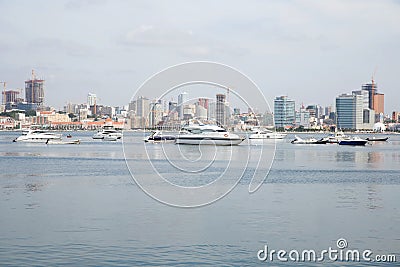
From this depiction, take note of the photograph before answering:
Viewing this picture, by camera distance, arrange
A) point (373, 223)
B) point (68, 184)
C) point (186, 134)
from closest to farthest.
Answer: point (373, 223), point (68, 184), point (186, 134)

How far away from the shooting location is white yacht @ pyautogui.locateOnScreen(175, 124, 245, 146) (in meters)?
61.5

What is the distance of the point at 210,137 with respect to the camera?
203 feet

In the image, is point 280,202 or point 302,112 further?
point 302,112

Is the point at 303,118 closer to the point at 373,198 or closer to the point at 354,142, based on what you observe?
the point at 354,142

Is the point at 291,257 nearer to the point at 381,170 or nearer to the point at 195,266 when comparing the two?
the point at 195,266

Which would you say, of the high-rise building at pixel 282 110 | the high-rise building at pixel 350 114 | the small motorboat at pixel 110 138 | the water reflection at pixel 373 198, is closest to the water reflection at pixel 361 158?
the water reflection at pixel 373 198

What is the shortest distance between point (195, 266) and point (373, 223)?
18.7 feet

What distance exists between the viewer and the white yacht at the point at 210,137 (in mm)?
61500

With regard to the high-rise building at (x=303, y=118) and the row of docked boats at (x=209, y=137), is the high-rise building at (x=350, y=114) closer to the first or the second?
the high-rise building at (x=303, y=118)

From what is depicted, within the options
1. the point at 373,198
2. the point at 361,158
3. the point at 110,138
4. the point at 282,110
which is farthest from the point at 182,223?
the point at 282,110

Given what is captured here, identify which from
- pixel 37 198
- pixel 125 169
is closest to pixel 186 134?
pixel 125 169

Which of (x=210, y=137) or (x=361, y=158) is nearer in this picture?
(x=361, y=158)

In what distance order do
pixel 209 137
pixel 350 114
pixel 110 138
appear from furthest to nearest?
pixel 350 114
pixel 110 138
pixel 209 137

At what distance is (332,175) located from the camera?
2806 centimetres
